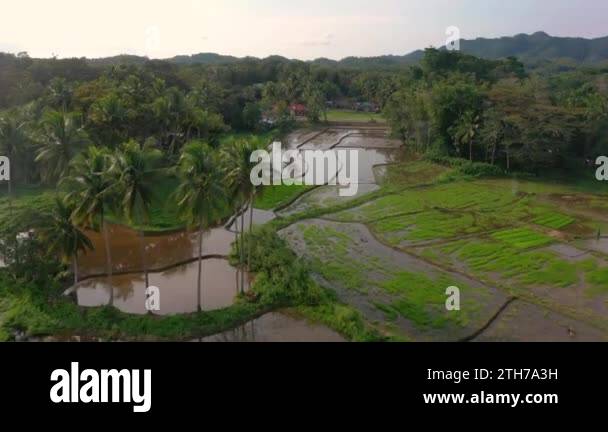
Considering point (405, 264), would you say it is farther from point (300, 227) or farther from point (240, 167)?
point (240, 167)

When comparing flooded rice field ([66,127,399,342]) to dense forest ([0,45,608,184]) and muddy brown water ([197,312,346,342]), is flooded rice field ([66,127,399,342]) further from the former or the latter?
dense forest ([0,45,608,184])

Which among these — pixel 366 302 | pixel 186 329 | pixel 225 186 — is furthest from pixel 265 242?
pixel 186 329

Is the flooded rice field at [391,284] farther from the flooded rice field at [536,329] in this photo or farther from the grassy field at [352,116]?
the grassy field at [352,116]

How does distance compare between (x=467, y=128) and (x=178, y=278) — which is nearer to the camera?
(x=178, y=278)

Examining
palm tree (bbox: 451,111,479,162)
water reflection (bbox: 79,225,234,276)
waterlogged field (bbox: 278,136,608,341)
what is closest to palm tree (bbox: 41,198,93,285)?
water reflection (bbox: 79,225,234,276)

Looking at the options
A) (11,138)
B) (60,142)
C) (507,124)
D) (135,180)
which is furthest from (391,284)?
(507,124)

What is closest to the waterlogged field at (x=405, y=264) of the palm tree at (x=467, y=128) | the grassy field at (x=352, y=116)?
the palm tree at (x=467, y=128)

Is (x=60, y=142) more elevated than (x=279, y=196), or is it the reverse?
(x=60, y=142)

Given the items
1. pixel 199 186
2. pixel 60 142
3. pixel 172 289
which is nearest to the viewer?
pixel 199 186
